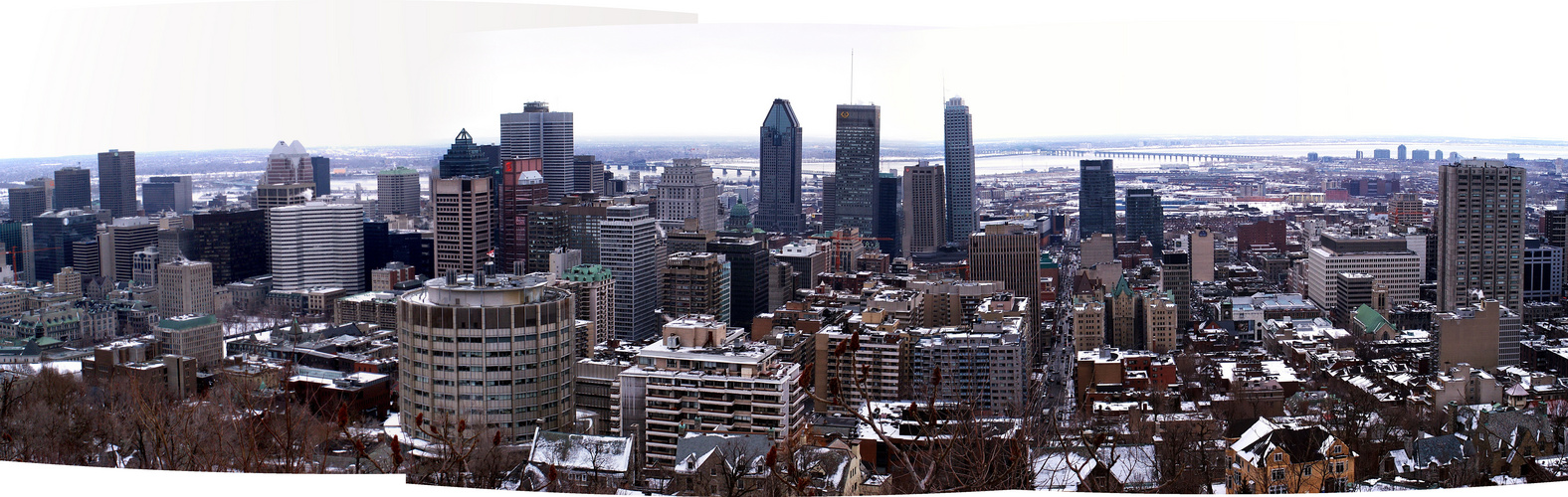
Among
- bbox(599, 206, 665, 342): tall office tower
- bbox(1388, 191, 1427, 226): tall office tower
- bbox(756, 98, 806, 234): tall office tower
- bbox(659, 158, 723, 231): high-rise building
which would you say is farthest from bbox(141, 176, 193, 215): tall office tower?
bbox(1388, 191, 1427, 226): tall office tower

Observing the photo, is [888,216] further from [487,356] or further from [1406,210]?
[487,356]

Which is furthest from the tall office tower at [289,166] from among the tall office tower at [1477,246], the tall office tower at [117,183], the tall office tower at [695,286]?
the tall office tower at [1477,246]

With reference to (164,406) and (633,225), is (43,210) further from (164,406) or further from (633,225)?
(164,406)

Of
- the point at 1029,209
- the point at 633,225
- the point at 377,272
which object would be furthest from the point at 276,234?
the point at 1029,209

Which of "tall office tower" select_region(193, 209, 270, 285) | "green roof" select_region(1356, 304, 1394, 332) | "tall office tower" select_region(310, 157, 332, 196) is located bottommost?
"green roof" select_region(1356, 304, 1394, 332)

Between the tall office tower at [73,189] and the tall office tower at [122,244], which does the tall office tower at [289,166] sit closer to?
the tall office tower at [73,189]

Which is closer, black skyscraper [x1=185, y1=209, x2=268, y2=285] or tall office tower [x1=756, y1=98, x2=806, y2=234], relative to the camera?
black skyscraper [x1=185, y1=209, x2=268, y2=285]

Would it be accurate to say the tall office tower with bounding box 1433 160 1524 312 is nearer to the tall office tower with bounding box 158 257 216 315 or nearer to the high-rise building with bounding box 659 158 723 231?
the high-rise building with bounding box 659 158 723 231
